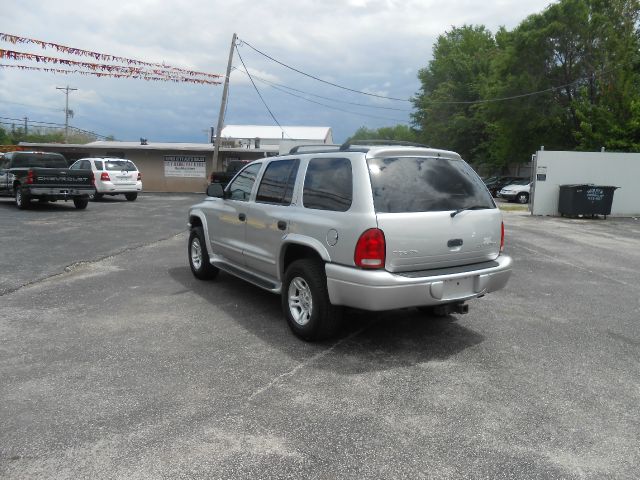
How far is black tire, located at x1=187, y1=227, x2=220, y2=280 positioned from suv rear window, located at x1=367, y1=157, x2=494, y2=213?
3.34 m

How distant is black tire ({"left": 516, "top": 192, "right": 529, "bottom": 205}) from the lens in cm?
2816

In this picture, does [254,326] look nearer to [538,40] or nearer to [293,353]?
[293,353]

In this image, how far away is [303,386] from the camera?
3.88 meters

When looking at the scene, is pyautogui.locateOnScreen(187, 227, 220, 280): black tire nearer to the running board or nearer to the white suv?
the running board

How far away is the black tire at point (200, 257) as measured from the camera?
7.18 m

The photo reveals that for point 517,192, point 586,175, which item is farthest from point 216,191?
point 517,192

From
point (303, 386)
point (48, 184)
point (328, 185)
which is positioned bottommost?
point (303, 386)

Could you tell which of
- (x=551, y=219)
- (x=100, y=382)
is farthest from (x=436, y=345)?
(x=551, y=219)

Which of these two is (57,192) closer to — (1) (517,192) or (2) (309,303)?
(2) (309,303)

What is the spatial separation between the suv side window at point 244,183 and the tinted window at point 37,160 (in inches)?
559

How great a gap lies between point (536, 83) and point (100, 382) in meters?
31.4

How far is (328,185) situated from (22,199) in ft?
49.9

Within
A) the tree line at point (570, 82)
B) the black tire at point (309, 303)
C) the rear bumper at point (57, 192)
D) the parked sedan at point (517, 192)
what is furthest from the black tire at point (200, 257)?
the tree line at point (570, 82)

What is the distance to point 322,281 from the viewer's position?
15.1 feet
